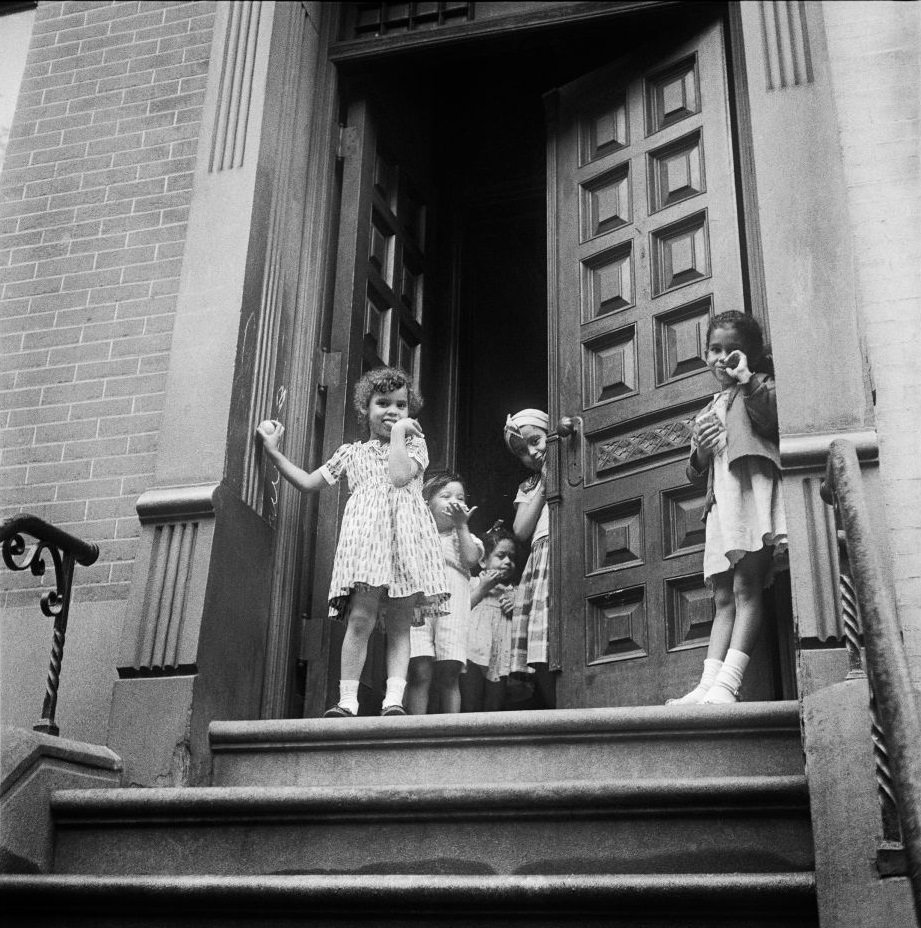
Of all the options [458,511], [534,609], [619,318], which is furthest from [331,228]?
[534,609]

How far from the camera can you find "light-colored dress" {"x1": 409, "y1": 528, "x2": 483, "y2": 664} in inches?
211

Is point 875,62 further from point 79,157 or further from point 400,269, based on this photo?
point 79,157

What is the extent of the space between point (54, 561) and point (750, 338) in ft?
9.25

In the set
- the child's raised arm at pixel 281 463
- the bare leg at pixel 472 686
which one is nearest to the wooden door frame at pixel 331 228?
the child's raised arm at pixel 281 463

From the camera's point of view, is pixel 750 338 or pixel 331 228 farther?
pixel 331 228

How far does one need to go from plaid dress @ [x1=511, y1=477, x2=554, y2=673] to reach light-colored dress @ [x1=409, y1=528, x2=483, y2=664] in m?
0.31

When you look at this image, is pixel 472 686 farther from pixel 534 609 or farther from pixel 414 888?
pixel 414 888

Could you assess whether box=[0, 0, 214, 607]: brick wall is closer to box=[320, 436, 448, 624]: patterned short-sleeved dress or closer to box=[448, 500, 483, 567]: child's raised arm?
box=[320, 436, 448, 624]: patterned short-sleeved dress

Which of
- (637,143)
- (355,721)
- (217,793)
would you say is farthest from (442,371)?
(217,793)

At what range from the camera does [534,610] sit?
18.9ft

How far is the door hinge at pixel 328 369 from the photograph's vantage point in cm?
583

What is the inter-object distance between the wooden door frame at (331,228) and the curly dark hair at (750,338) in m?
0.34

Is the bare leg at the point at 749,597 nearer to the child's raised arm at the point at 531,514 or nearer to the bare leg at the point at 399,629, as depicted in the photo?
the bare leg at the point at 399,629

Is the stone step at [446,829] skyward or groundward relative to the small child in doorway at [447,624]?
groundward
